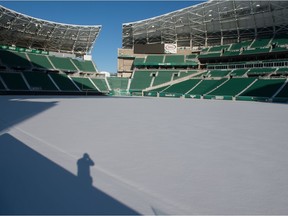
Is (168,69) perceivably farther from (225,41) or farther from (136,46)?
(225,41)

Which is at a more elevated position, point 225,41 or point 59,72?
point 225,41

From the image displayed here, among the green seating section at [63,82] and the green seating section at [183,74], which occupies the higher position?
the green seating section at [183,74]

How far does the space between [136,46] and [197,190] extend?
70763 millimetres

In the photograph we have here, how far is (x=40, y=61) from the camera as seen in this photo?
62.4 meters

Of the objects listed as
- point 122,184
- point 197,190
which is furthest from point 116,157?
point 197,190

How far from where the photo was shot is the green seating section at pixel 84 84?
204 feet

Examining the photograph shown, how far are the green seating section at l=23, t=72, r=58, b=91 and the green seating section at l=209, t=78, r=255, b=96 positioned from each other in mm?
34958

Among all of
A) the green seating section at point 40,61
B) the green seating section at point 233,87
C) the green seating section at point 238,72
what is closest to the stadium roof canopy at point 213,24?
the green seating section at point 238,72

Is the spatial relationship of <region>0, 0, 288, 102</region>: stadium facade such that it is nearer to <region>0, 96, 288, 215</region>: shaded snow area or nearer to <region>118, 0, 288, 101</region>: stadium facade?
<region>118, 0, 288, 101</region>: stadium facade

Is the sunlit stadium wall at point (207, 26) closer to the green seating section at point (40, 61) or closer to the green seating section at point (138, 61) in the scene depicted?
the green seating section at point (138, 61)

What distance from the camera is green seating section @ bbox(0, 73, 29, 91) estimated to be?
51.2 metres

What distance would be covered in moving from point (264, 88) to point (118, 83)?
37898 millimetres

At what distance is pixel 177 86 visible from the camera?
62.1m

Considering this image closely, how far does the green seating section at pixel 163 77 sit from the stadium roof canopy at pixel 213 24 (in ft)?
30.7
